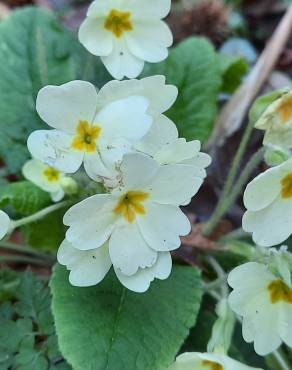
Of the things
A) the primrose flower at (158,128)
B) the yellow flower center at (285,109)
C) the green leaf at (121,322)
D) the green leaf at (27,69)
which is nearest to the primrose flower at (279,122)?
the yellow flower center at (285,109)

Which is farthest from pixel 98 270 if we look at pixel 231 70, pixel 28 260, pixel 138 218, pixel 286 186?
pixel 231 70

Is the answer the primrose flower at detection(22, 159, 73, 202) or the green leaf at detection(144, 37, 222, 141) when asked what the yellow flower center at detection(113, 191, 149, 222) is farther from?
the green leaf at detection(144, 37, 222, 141)

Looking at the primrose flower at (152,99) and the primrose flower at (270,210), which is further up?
the primrose flower at (152,99)

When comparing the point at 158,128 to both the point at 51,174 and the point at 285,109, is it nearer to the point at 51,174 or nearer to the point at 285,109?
the point at 285,109

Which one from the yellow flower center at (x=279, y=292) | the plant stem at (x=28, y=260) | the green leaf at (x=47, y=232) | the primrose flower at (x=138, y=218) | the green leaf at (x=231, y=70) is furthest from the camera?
the green leaf at (x=231, y=70)

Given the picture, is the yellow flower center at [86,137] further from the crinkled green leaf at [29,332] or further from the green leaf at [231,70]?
the green leaf at [231,70]

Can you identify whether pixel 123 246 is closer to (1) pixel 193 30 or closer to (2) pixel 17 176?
(2) pixel 17 176
